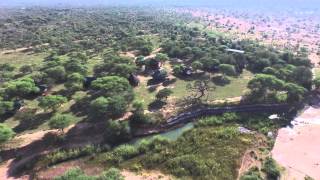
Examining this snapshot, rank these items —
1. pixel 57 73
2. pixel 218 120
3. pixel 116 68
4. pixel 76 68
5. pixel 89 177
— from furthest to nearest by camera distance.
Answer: pixel 76 68
pixel 116 68
pixel 57 73
pixel 218 120
pixel 89 177

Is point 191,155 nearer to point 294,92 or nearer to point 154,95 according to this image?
point 154,95

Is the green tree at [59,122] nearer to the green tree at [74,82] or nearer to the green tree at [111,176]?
the green tree at [111,176]

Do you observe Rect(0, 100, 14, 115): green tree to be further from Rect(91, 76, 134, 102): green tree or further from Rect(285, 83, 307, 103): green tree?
Rect(285, 83, 307, 103): green tree

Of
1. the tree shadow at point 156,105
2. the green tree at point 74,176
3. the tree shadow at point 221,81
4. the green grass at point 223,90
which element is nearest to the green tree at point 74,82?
the tree shadow at point 156,105

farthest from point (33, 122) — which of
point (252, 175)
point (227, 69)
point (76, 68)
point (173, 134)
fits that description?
point (227, 69)

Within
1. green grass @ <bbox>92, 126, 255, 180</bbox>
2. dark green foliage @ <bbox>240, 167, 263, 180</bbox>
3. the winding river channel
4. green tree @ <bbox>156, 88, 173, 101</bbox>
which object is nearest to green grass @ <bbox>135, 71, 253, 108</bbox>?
green tree @ <bbox>156, 88, 173, 101</bbox>

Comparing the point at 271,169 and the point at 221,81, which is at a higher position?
the point at 221,81

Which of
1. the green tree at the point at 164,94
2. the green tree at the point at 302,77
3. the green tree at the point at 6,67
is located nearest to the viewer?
the green tree at the point at 164,94
